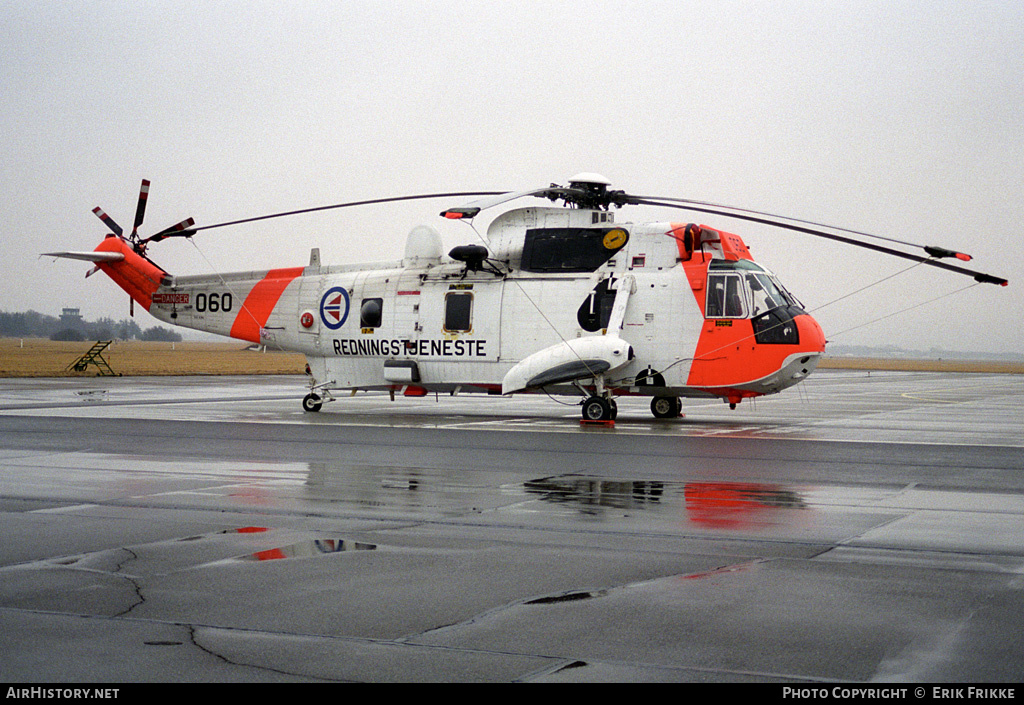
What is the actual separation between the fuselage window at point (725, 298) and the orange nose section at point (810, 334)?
4.11ft

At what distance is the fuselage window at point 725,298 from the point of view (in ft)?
70.5

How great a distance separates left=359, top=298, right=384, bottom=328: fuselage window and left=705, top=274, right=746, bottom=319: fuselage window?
27.0ft

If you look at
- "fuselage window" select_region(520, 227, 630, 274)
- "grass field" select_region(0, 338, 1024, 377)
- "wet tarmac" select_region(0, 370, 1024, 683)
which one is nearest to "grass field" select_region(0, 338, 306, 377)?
"grass field" select_region(0, 338, 1024, 377)

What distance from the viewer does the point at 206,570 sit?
6.90 metres

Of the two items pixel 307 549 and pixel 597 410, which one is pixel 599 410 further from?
pixel 307 549

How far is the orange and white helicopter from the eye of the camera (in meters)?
21.5

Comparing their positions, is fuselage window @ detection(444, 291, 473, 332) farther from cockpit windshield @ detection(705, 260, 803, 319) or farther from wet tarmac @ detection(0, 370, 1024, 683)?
wet tarmac @ detection(0, 370, 1024, 683)

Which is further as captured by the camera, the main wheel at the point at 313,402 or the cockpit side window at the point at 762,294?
the main wheel at the point at 313,402

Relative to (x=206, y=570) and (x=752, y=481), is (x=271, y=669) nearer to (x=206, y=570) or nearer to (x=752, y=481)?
(x=206, y=570)

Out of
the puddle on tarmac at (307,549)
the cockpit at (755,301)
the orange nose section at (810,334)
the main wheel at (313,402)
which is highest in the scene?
the cockpit at (755,301)

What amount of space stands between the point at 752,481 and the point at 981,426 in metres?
12.6

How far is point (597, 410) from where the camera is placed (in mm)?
21422

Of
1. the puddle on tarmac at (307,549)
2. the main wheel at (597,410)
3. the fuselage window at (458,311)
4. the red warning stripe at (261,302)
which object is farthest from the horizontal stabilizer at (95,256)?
the puddle on tarmac at (307,549)

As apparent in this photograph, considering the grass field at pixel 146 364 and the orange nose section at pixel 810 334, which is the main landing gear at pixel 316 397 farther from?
the orange nose section at pixel 810 334
